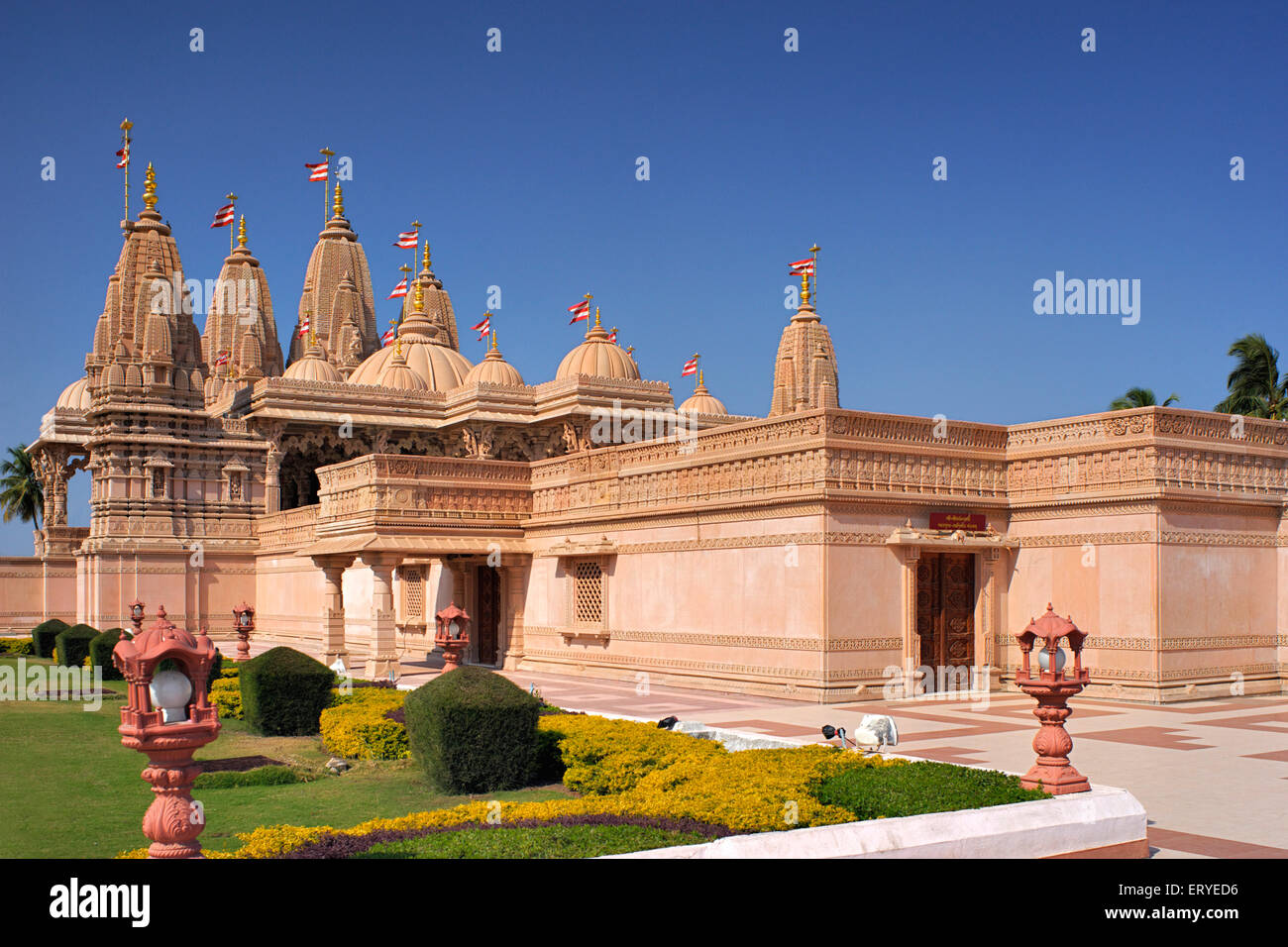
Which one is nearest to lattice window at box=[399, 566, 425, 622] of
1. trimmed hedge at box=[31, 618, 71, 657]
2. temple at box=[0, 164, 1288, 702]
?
temple at box=[0, 164, 1288, 702]

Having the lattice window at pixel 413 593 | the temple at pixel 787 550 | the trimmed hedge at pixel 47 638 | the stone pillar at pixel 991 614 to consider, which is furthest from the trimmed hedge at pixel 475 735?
the trimmed hedge at pixel 47 638

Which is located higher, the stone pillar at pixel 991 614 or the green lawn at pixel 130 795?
the stone pillar at pixel 991 614

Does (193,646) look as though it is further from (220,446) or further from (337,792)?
(220,446)

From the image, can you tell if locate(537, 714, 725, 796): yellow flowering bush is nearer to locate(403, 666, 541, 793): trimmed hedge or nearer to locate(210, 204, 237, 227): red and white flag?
locate(403, 666, 541, 793): trimmed hedge

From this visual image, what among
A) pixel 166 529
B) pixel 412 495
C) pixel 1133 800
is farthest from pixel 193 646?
pixel 166 529

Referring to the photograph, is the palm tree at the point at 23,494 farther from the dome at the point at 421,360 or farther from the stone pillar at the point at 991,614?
the stone pillar at the point at 991,614

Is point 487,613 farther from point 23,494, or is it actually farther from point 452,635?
point 23,494

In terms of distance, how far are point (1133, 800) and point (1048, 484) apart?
44.5 feet

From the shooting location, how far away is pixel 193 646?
7387 millimetres

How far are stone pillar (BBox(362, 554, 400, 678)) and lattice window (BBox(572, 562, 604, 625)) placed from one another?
13.4ft

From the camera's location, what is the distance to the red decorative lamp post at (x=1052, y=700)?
9609 mm

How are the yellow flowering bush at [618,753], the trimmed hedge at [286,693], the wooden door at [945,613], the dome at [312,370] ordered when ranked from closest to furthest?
1. the yellow flowering bush at [618,753]
2. the trimmed hedge at [286,693]
3. the wooden door at [945,613]
4. the dome at [312,370]

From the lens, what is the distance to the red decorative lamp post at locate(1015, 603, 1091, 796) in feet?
31.5

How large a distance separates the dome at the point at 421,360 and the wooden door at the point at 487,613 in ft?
65.7
